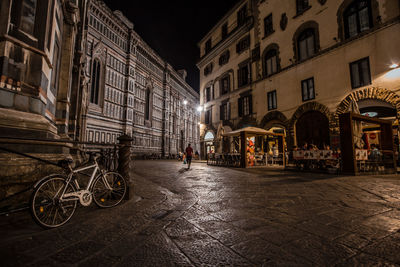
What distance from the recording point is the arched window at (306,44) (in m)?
13.4

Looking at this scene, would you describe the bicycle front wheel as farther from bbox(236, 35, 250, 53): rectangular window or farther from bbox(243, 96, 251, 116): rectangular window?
bbox(236, 35, 250, 53): rectangular window

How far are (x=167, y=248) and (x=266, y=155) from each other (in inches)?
487

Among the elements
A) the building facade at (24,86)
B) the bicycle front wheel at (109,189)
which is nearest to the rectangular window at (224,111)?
the building facade at (24,86)

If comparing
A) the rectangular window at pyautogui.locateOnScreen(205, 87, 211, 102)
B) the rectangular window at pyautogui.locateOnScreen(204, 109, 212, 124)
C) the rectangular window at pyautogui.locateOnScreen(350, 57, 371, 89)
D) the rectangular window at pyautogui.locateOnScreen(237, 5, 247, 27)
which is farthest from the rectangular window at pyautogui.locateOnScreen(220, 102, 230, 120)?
the rectangular window at pyautogui.locateOnScreen(350, 57, 371, 89)

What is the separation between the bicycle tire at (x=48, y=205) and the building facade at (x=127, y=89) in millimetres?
17558

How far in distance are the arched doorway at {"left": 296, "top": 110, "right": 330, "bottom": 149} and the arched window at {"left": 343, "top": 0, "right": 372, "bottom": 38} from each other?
5.21 metres

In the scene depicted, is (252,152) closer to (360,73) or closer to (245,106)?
(245,106)

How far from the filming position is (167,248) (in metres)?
1.78

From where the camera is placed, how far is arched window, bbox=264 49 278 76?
16.0m

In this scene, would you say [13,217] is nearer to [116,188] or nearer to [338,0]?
[116,188]

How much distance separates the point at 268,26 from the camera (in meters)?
16.8

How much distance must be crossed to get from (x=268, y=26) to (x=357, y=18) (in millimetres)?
7130

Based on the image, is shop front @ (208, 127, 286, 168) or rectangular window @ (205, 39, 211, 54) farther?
rectangular window @ (205, 39, 211, 54)

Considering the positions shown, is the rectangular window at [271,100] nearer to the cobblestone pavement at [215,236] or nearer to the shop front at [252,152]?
the shop front at [252,152]
